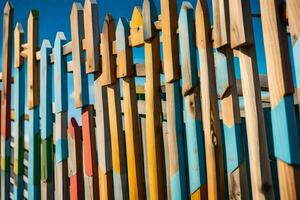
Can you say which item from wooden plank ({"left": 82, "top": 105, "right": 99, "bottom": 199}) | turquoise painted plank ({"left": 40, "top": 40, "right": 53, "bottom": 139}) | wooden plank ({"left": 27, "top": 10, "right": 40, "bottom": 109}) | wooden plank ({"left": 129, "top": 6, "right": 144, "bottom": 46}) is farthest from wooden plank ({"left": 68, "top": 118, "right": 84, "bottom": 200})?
wooden plank ({"left": 129, "top": 6, "right": 144, "bottom": 46})

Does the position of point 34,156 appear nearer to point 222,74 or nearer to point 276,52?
point 222,74

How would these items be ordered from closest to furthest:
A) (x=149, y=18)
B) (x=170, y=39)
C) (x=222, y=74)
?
(x=222, y=74) → (x=170, y=39) → (x=149, y=18)

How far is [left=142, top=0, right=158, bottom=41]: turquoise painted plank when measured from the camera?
227 cm

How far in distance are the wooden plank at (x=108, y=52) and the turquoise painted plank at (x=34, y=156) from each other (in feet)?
3.09

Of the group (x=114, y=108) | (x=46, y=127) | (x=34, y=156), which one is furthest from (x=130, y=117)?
(x=34, y=156)

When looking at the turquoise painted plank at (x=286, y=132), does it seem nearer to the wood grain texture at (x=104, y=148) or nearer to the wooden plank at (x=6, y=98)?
the wood grain texture at (x=104, y=148)

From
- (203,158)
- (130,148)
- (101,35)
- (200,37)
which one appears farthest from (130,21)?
(203,158)

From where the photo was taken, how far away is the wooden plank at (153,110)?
2.20 metres

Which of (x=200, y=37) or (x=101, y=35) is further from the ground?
(x=101, y=35)

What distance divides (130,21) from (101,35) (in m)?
0.25

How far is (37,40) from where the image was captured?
336cm

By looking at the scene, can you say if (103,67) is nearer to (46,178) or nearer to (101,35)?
(101,35)

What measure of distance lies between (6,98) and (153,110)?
190 centimetres

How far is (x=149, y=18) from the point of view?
89.9 inches
